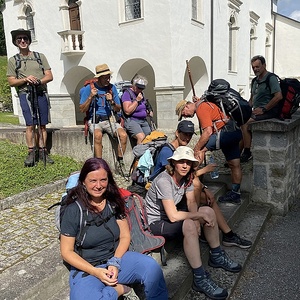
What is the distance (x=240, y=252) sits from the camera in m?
3.44

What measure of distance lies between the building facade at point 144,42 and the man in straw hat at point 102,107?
18.2 feet

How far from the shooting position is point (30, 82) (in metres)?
4.90

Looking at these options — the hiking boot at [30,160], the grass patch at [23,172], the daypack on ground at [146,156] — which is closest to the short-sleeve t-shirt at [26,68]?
the hiking boot at [30,160]

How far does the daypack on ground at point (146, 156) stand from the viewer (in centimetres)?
381

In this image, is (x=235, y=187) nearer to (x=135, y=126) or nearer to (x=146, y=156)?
(x=146, y=156)

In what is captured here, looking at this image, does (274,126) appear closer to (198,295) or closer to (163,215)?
(163,215)

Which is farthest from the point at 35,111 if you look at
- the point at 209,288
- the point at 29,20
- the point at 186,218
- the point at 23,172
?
the point at 29,20

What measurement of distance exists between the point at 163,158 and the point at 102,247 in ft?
4.43

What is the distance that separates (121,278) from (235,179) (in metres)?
2.44

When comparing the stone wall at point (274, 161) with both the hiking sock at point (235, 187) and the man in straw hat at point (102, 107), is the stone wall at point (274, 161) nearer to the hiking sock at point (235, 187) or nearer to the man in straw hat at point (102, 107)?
the hiking sock at point (235, 187)

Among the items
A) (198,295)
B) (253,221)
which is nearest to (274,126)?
(253,221)

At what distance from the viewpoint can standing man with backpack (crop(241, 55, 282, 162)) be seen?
15.6 feet

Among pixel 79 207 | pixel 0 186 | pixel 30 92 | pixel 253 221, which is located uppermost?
pixel 30 92

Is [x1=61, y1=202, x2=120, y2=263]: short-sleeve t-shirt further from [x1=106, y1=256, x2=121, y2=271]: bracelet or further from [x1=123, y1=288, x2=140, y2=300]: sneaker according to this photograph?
[x1=123, y1=288, x2=140, y2=300]: sneaker
